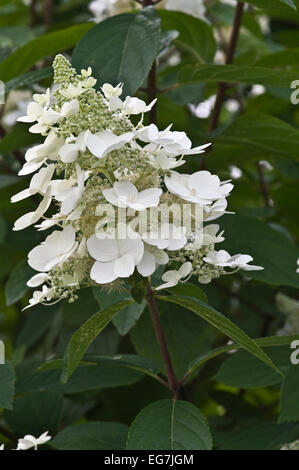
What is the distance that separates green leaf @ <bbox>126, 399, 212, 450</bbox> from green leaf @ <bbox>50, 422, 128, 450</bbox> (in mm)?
169

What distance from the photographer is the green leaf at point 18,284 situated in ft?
4.52

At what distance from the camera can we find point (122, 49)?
3.94 ft

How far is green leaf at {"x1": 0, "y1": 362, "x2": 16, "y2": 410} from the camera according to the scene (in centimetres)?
107

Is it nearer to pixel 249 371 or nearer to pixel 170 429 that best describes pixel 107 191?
pixel 170 429

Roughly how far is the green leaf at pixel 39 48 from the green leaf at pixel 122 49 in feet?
0.50

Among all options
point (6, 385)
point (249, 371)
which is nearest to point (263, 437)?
point (249, 371)

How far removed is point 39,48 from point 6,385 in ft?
2.26

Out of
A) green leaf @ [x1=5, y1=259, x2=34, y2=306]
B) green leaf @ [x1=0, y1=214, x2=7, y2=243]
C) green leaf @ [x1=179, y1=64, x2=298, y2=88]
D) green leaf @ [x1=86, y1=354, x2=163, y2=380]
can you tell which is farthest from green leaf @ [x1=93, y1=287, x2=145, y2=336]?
green leaf @ [x1=0, y1=214, x2=7, y2=243]

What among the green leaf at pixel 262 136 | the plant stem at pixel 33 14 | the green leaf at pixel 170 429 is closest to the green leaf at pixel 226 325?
the green leaf at pixel 170 429

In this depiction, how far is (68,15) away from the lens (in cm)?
261

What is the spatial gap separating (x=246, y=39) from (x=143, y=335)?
0.99m
